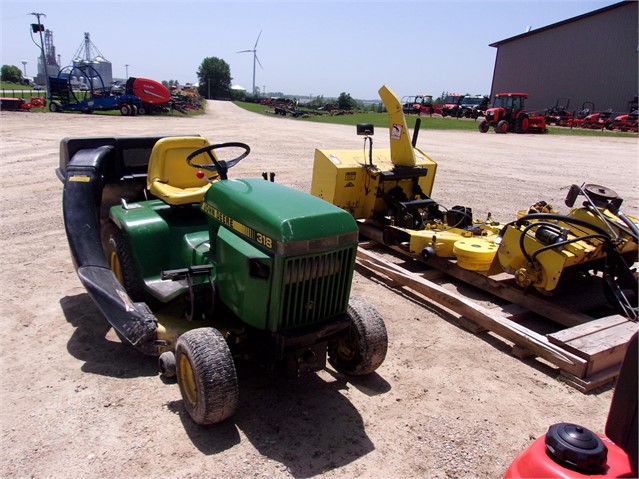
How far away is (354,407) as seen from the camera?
3.26 m

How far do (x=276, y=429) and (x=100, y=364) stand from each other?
1.47 meters

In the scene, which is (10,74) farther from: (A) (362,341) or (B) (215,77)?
(A) (362,341)

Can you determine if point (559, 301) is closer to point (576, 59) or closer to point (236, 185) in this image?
point (236, 185)

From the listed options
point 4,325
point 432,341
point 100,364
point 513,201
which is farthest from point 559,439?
point 513,201

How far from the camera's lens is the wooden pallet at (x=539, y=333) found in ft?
12.0

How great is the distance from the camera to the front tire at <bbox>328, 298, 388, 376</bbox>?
3.31m

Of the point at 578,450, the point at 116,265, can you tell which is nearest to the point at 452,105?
the point at 116,265

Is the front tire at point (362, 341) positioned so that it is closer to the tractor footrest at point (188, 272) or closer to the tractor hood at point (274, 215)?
the tractor hood at point (274, 215)

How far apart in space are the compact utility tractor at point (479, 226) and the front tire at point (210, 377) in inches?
113

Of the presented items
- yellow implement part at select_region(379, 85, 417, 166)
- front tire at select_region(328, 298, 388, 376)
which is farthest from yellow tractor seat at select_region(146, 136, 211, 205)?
yellow implement part at select_region(379, 85, 417, 166)

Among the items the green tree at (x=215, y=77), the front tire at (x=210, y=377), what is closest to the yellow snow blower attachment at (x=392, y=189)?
the front tire at (x=210, y=377)

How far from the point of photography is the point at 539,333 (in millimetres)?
4523

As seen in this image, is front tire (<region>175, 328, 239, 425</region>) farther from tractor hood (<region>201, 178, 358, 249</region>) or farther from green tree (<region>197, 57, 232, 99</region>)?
green tree (<region>197, 57, 232, 99</region>)

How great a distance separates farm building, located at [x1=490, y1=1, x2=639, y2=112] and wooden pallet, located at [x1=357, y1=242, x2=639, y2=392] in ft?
110
